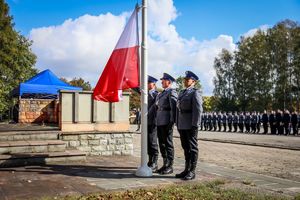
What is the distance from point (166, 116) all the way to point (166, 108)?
7.0 inches

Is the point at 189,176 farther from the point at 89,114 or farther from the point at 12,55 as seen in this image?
the point at 12,55

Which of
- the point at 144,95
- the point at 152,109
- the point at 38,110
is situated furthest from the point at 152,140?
the point at 38,110

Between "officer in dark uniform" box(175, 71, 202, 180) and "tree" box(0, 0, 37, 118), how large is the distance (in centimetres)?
3382

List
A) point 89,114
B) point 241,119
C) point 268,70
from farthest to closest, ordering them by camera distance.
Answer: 1. point 268,70
2. point 241,119
3. point 89,114

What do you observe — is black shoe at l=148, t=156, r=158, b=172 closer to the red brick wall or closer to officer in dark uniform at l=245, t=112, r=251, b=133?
the red brick wall

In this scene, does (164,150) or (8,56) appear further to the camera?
(8,56)

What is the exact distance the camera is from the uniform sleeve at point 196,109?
702 cm

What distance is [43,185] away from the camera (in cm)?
619

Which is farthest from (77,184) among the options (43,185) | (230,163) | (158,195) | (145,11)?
(230,163)

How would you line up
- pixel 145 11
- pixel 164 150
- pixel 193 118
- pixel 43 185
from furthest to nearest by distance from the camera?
pixel 164 150 < pixel 145 11 < pixel 193 118 < pixel 43 185

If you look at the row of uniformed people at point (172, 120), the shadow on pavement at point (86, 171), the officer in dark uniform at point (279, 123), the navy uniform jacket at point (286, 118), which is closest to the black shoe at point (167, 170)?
the row of uniformed people at point (172, 120)

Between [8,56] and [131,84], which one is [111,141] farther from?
[8,56]

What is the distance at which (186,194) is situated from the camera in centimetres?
547

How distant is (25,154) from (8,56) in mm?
33468
